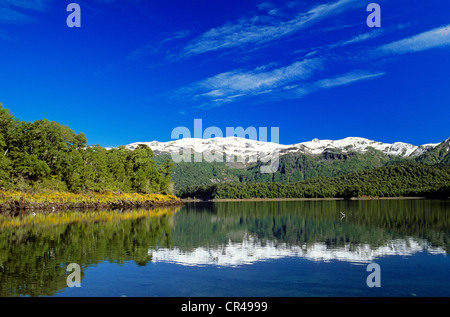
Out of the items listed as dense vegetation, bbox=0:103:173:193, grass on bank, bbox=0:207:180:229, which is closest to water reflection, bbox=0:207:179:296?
grass on bank, bbox=0:207:180:229

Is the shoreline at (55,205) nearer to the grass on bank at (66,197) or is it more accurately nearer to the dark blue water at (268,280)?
the grass on bank at (66,197)

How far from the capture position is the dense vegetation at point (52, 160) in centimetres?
8450

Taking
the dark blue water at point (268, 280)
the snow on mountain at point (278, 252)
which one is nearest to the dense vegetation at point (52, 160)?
the snow on mountain at point (278, 252)

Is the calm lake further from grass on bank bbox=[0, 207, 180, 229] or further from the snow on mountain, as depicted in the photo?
grass on bank bbox=[0, 207, 180, 229]

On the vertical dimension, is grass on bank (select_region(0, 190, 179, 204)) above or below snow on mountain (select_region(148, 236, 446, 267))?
above

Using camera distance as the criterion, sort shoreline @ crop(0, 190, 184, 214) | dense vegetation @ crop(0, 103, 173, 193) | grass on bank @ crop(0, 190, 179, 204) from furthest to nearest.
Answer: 1. dense vegetation @ crop(0, 103, 173, 193)
2. grass on bank @ crop(0, 190, 179, 204)
3. shoreline @ crop(0, 190, 184, 214)

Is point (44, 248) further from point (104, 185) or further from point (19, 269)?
point (104, 185)

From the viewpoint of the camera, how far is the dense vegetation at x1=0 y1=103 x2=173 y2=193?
84500 mm

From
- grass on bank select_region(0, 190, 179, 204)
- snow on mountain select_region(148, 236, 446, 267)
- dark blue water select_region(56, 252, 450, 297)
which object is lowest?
snow on mountain select_region(148, 236, 446, 267)

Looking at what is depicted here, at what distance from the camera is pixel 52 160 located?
312 feet

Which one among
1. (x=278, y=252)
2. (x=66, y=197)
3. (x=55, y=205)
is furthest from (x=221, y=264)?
(x=66, y=197)

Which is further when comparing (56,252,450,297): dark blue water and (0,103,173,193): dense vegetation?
(0,103,173,193): dense vegetation

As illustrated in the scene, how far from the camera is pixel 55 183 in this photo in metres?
94.2

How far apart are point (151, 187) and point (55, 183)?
175 feet
